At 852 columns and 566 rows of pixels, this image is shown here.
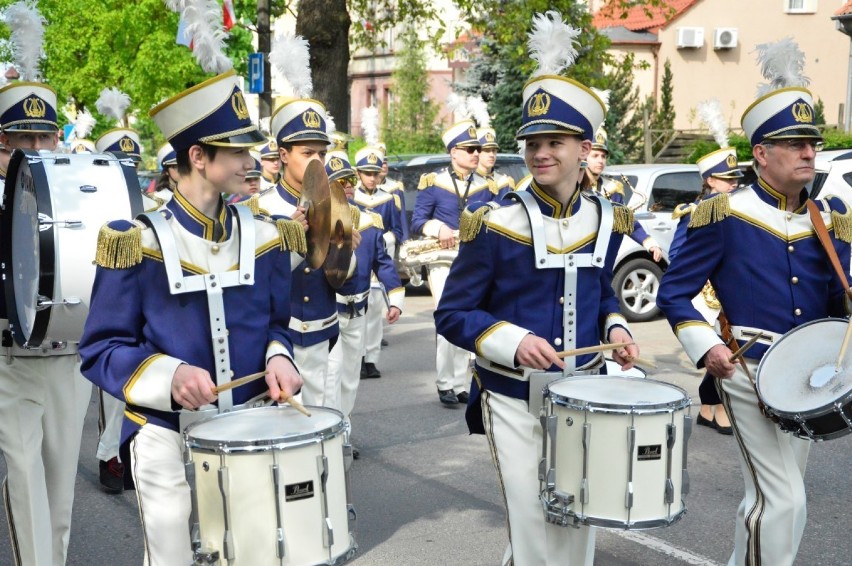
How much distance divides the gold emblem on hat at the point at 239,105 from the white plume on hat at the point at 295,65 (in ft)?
11.5

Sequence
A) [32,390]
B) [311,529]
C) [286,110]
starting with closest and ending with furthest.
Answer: [311,529]
[32,390]
[286,110]

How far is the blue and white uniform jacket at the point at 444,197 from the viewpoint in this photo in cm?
1070

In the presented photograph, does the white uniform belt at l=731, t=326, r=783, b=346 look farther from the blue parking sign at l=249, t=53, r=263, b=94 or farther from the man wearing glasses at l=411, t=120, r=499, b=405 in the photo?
the blue parking sign at l=249, t=53, r=263, b=94

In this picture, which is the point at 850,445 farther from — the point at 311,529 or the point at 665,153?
the point at 665,153

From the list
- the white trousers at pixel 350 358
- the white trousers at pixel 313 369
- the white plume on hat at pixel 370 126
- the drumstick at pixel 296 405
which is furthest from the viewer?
the white plume on hat at pixel 370 126

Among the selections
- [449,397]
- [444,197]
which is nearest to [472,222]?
[449,397]

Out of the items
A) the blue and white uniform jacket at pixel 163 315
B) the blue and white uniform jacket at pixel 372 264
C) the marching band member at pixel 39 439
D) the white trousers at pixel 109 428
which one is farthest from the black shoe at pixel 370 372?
the blue and white uniform jacket at pixel 163 315

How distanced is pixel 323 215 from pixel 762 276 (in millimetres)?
2203

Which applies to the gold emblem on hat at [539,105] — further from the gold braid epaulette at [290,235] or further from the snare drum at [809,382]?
the snare drum at [809,382]

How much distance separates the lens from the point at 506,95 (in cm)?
2880

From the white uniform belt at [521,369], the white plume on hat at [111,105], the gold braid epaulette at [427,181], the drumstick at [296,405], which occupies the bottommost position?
the white uniform belt at [521,369]

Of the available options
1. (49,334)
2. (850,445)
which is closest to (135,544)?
(49,334)

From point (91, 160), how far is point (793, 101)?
3.01 meters

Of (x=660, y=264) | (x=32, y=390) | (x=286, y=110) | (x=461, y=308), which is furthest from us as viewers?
(x=660, y=264)
